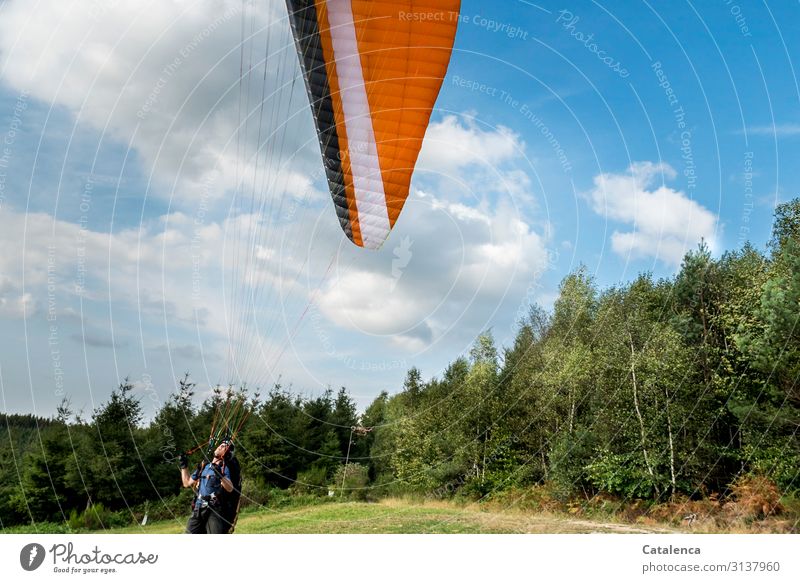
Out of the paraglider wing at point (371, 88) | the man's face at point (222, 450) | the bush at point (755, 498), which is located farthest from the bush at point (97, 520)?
the bush at point (755, 498)

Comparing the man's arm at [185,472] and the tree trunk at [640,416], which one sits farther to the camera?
the tree trunk at [640,416]

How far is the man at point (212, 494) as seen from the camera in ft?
15.8

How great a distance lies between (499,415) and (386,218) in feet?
43.5

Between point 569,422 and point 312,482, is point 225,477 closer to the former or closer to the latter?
point 569,422

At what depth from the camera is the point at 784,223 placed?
19203 millimetres

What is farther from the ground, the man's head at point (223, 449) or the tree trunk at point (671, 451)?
the man's head at point (223, 449)

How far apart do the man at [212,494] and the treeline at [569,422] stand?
6350 mm
